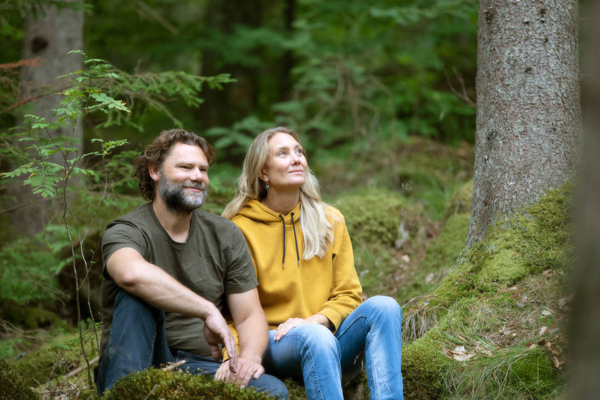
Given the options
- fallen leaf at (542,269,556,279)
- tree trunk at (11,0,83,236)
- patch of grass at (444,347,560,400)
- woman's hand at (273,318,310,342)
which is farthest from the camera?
tree trunk at (11,0,83,236)

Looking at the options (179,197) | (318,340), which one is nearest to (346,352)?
(318,340)

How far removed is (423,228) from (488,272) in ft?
7.04

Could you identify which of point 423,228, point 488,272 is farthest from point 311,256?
point 423,228

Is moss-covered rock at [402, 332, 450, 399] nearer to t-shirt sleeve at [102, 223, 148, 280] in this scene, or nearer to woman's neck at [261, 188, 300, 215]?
woman's neck at [261, 188, 300, 215]

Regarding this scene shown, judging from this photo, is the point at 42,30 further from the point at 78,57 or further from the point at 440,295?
the point at 440,295

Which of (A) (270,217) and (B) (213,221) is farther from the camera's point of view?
(A) (270,217)

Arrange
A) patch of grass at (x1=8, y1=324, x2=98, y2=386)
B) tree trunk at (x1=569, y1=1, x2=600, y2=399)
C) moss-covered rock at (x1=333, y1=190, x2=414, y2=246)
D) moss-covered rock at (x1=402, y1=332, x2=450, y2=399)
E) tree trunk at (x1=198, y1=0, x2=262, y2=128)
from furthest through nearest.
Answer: tree trunk at (x1=198, y1=0, x2=262, y2=128)
moss-covered rock at (x1=333, y1=190, x2=414, y2=246)
patch of grass at (x1=8, y1=324, x2=98, y2=386)
moss-covered rock at (x1=402, y1=332, x2=450, y2=399)
tree trunk at (x1=569, y1=1, x2=600, y2=399)

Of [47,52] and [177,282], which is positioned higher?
[47,52]

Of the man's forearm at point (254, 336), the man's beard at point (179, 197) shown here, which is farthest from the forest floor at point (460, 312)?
the man's beard at point (179, 197)

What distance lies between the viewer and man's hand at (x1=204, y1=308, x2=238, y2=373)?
226cm

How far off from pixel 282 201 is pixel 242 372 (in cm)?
122

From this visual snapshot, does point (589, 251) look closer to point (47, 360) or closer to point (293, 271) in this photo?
point (293, 271)

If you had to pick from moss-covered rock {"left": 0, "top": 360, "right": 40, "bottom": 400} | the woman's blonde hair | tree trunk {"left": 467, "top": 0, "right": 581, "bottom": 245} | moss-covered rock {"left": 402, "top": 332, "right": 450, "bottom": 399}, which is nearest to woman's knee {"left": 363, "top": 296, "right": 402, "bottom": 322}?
moss-covered rock {"left": 402, "top": 332, "right": 450, "bottom": 399}

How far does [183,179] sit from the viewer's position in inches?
108
